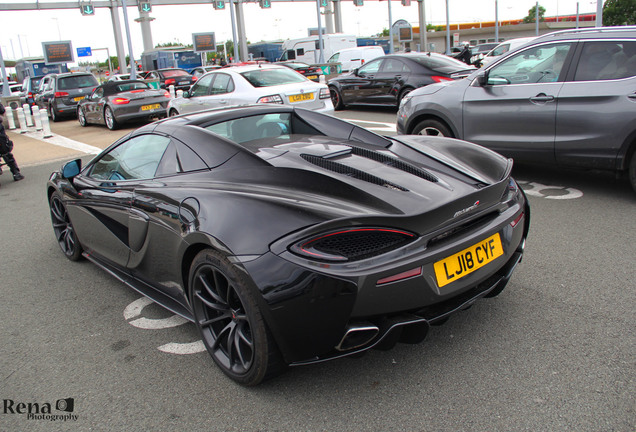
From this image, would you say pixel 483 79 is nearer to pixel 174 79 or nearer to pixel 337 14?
pixel 174 79

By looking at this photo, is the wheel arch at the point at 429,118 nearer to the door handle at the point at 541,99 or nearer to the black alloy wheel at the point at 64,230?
the door handle at the point at 541,99

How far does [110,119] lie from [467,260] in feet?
48.4

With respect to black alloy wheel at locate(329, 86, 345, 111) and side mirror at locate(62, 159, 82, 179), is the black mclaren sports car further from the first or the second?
black alloy wheel at locate(329, 86, 345, 111)

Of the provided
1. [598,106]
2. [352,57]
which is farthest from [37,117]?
[598,106]

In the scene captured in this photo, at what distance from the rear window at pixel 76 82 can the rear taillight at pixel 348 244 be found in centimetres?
1987

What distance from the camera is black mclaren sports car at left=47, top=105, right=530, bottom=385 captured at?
7.69 ft

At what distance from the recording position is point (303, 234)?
92.6 inches

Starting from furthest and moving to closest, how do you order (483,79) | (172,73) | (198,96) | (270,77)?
(172,73), (198,96), (270,77), (483,79)

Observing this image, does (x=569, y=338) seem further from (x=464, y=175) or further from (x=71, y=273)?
(x=71, y=273)

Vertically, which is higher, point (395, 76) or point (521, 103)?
point (395, 76)

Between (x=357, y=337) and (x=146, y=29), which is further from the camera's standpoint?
(x=146, y=29)

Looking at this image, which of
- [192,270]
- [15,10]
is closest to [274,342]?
[192,270]

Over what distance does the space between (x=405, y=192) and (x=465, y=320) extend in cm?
99

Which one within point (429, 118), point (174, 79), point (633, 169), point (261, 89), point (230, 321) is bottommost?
point (230, 321)
